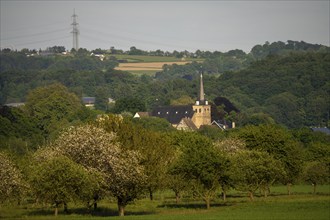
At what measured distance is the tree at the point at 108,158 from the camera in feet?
274

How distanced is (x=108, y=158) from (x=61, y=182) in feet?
19.6

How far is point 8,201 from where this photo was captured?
87562 millimetres

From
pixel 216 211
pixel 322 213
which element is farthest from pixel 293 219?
pixel 216 211

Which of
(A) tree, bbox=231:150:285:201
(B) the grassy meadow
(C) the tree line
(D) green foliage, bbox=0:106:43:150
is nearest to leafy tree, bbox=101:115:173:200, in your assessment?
(C) the tree line

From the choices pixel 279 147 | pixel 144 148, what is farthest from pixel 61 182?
pixel 279 147

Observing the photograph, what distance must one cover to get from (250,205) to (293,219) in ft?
44.2

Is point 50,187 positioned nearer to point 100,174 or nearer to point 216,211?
point 100,174

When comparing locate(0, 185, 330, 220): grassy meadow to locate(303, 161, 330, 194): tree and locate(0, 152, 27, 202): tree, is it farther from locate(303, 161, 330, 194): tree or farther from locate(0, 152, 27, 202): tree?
locate(303, 161, 330, 194): tree

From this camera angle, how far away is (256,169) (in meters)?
98.7

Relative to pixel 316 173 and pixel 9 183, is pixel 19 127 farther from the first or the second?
pixel 9 183

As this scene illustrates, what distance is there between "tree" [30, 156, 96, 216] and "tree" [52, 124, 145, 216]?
9.41 ft

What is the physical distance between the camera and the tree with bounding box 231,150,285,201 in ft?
321

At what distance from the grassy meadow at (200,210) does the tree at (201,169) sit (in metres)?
1.46

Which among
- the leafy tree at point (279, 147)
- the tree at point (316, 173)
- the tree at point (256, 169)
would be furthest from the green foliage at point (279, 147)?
the tree at point (256, 169)
